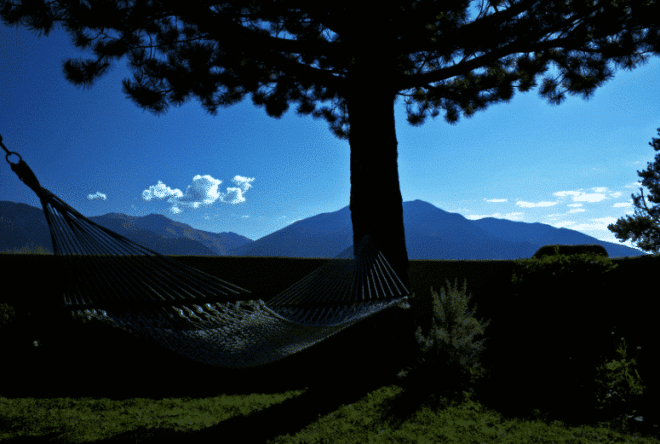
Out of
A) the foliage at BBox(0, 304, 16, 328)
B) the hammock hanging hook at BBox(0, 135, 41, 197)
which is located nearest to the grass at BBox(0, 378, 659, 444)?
the foliage at BBox(0, 304, 16, 328)

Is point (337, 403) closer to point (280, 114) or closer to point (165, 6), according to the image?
point (165, 6)

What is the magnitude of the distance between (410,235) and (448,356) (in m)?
137

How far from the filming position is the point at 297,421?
2.51 m

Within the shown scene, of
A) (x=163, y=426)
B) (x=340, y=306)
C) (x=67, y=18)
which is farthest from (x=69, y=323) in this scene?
(x=67, y=18)

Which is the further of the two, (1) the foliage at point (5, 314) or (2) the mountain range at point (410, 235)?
(2) the mountain range at point (410, 235)

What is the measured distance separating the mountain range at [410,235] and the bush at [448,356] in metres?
110

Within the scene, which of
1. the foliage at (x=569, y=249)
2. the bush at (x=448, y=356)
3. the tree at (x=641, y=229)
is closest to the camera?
the bush at (x=448, y=356)

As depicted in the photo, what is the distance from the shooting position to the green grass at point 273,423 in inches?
86.7

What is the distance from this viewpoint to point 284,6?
11.1 ft

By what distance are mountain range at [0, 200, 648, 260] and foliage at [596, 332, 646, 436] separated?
111 meters

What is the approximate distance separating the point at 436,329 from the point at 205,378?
2142mm

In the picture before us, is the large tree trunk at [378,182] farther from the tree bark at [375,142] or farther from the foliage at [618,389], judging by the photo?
the foliage at [618,389]

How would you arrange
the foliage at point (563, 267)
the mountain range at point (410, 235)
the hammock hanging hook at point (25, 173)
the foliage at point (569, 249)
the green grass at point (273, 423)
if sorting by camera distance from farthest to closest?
1. the mountain range at point (410, 235)
2. the foliage at point (569, 249)
3. the foliage at point (563, 267)
4. the green grass at point (273, 423)
5. the hammock hanging hook at point (25, 173)

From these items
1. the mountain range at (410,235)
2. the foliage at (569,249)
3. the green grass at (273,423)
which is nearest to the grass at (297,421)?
the green grass at (273,423)
